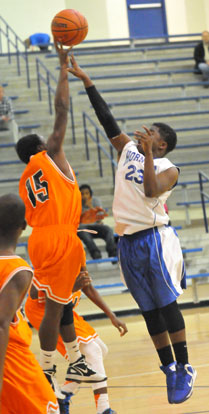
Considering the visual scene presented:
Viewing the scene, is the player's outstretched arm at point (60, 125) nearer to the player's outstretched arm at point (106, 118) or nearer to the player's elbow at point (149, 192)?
the player's outstretched arm at point (106, 118)

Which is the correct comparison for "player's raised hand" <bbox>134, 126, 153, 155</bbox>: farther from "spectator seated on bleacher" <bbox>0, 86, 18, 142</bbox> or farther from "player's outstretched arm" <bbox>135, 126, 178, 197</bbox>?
"spectator seated on bleacher" <bbox>0, 86, 18, 142</bbox>

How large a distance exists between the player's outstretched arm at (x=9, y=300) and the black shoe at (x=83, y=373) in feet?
5.03

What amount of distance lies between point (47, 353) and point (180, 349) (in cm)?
77

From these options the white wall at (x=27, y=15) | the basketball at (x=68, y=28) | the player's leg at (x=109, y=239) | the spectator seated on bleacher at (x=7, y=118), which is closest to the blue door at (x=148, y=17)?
the white wall at (x=27, y=15)

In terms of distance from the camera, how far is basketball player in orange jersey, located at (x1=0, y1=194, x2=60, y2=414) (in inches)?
93.7

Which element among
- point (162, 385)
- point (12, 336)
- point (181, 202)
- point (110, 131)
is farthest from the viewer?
point (181, 202)

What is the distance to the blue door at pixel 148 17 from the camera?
57.3 feet

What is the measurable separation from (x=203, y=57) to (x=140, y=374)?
10274 mm

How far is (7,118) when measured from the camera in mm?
10977

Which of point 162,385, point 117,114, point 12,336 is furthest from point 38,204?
point 117,114

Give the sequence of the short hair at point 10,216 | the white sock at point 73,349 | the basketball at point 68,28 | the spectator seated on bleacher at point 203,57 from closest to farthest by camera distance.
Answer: the short hair at point 10,216
the white sock at point 73,349
the basketball at point 68,28
the spectator seated on bleacher at point 203,57

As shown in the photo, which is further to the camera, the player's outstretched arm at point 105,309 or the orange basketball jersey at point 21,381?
the player's outstretched arm at point 105,309

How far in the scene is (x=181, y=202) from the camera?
11156 millimetres

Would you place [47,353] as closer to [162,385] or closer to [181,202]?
[162,385]
